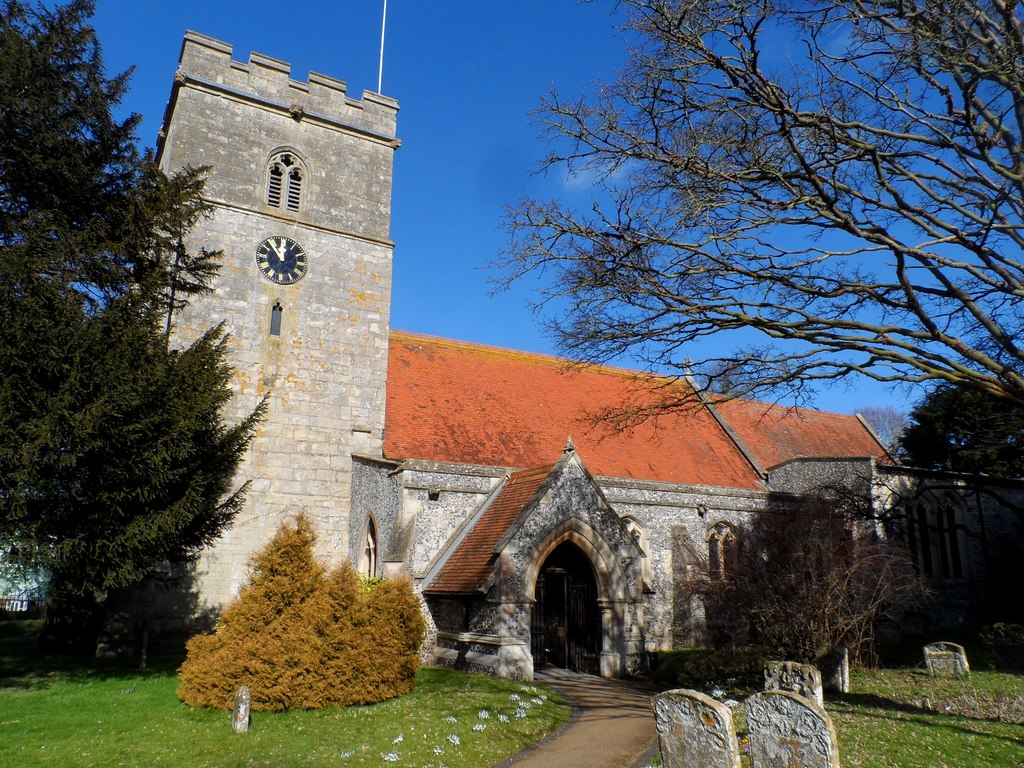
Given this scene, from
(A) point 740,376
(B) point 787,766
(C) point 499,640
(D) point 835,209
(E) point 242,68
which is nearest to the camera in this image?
(B) point 787,766

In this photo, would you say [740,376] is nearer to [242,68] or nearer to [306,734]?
[306,734]

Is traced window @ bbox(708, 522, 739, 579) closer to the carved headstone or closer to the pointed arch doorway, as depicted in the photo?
the pointed arch doorway

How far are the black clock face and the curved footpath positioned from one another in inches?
420

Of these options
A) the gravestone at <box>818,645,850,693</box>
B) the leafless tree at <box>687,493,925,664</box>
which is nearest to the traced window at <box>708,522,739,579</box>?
the leafless tree at <box>687,493,925,664</box>

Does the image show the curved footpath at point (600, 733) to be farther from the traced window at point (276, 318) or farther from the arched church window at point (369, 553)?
the traced window at point (276, 318)

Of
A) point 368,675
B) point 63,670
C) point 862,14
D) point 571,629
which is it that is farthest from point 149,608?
point 862,14

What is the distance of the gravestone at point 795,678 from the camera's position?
994cm

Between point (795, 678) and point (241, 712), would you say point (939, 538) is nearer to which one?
point (795, 678)

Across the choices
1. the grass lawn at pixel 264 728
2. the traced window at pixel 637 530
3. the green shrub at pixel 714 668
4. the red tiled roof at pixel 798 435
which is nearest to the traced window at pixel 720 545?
the traced window at pixel 637 530

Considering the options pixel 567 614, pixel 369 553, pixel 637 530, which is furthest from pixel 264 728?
pixel 637 530

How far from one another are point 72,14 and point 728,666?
17930mm

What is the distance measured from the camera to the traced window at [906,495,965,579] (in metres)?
21.1

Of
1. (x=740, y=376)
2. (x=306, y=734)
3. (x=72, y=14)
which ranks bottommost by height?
(x=306, y=734)

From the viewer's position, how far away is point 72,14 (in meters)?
14.1
